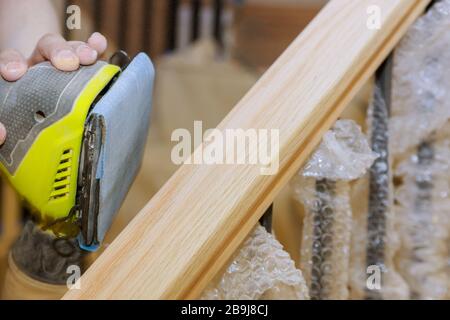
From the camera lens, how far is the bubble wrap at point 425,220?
75 centimetres

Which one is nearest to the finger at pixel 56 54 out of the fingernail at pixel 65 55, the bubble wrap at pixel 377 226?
the fingernail at pixel 65 55

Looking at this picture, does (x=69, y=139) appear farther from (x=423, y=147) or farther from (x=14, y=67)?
(x=423, y=147)

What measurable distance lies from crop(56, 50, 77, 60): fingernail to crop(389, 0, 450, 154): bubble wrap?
38cm

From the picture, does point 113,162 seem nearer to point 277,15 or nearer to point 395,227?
point 395,227

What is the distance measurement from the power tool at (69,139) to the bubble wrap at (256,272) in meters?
0.14

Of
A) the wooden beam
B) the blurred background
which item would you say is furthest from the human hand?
the blurred background

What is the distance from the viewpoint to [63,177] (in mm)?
558

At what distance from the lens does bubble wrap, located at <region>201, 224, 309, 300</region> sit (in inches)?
22.4

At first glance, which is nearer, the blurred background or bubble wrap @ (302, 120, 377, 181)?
bubble wrap @ (302, 120, 377, 181)

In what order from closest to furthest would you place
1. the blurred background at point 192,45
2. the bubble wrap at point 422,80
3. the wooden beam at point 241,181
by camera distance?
1. the wooden beam at point 241,181
2. the bubble wrap at point 422,80
3. the blurred background at point 192,45

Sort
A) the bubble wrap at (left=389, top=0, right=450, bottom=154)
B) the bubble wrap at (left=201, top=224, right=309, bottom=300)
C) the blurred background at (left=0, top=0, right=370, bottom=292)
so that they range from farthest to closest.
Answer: the blurred background at (left=0, top=0, right=370, bottom=292), the bubble wrap at (left=389, top=0, right=450, bottom=154), the bubble wrap at (left=201, top=224, right=309, bottom=300)

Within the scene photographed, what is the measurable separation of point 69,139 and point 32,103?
0.17 ft

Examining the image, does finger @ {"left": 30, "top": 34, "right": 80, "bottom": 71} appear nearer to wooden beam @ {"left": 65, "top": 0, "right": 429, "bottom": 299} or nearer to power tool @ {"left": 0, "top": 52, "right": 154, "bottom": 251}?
power tool @ {"left": 0, "top": 52, "right": 154, "bottom": 251}

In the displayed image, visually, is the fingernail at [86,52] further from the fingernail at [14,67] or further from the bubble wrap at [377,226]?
the bubble wrap at [377,226]
